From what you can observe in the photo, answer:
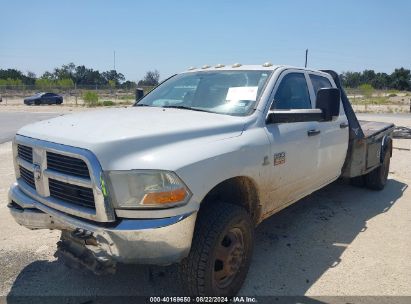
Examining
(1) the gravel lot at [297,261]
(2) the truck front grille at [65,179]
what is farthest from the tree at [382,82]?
(2) the truck front grille at [65,179]

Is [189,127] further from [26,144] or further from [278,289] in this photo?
[278,289]

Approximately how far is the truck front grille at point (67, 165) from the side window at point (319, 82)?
2.87 m

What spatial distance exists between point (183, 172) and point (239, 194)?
89cm

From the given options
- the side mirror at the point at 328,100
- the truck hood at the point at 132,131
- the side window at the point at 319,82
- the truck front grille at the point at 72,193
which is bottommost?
the truck front grille at the point at 72,193

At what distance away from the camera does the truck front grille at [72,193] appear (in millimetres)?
2451

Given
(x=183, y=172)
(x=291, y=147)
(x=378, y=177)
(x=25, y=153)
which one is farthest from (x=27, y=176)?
(x=378, y=177)

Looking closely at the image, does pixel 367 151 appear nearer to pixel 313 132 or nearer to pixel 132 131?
pixel 313 132

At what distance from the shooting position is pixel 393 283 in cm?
331

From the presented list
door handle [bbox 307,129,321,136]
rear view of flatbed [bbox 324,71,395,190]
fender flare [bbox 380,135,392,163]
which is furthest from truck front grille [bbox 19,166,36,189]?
fender flare [bbox 380,135,392,163]

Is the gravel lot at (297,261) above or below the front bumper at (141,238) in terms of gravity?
below

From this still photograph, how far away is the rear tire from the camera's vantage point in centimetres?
606

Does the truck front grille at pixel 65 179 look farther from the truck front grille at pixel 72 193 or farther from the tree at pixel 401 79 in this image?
the tree at pixel 401 79

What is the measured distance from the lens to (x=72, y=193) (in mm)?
2555

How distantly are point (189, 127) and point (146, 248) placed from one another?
946mm
